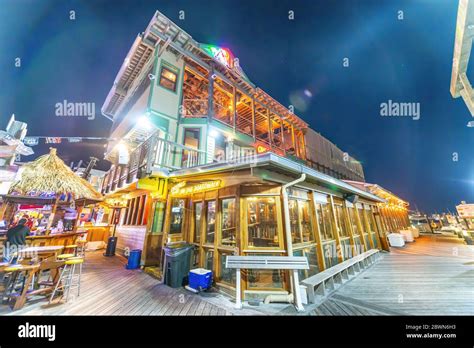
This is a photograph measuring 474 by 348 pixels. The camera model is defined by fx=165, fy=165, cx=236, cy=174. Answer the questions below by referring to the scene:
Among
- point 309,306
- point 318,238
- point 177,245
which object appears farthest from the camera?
point 177,245

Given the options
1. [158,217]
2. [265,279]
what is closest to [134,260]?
[158,217]

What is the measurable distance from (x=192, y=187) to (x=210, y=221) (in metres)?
1.43

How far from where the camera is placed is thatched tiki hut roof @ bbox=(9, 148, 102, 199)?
6.34 meters

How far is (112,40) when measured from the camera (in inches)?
639

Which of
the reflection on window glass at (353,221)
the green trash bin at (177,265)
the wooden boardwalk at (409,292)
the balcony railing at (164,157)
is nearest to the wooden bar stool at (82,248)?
the balcony railing at (164,157)

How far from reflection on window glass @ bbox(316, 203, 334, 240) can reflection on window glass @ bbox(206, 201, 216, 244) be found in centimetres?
401

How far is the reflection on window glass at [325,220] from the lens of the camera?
6.50m

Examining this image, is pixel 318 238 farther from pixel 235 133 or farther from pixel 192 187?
pixel 235 133

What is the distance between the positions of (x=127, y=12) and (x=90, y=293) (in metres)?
23.4

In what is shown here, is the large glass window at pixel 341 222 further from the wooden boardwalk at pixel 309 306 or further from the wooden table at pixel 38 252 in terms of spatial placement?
the wooden table at pixel 38 252

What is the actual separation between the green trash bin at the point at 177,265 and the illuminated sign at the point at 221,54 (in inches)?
467

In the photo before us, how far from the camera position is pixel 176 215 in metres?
7.66
